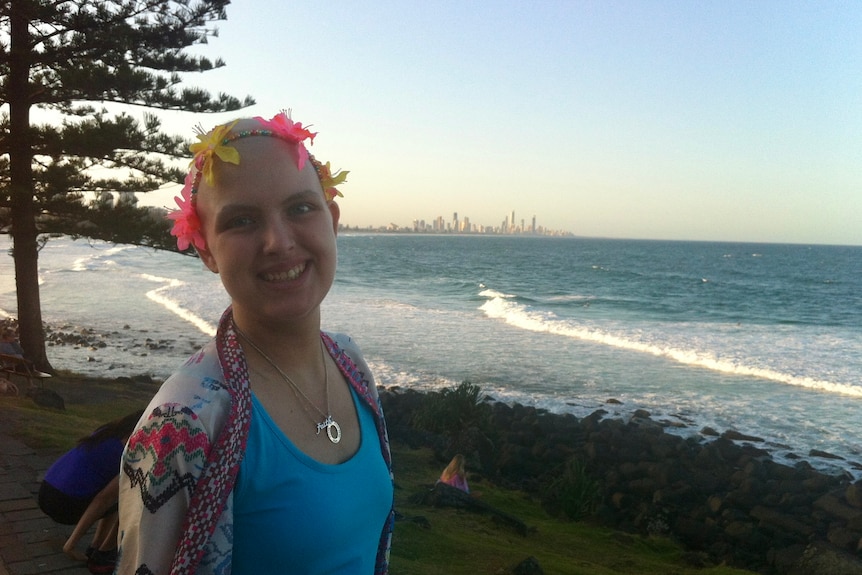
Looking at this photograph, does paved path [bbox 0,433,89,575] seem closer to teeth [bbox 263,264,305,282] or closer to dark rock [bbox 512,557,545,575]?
dark rock [bbox 512,557,545,575]

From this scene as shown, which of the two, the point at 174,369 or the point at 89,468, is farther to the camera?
the point at 174,369

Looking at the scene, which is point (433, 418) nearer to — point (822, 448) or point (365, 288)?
point (822, 448)

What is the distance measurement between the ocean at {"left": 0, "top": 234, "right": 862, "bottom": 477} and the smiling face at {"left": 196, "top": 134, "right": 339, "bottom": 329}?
8466 mm

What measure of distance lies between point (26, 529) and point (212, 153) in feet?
10.6

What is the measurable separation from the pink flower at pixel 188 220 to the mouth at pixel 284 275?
15 cm

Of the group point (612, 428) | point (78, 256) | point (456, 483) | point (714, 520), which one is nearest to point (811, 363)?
point (612, 428)

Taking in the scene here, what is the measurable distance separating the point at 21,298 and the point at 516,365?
374 inches

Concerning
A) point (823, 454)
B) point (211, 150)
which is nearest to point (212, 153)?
point (211, 150)

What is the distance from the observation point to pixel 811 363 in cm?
1661

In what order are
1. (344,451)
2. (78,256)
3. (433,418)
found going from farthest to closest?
(78,256) < (433,418) < (344,451)

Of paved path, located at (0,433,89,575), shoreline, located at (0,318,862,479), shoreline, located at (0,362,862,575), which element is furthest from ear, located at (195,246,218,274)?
shoreline, located at (0,318,862,479)

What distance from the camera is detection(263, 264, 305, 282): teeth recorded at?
3.91 ft

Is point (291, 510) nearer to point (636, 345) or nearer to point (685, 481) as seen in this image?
point (685, 481)

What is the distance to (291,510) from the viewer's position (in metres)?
1.08
